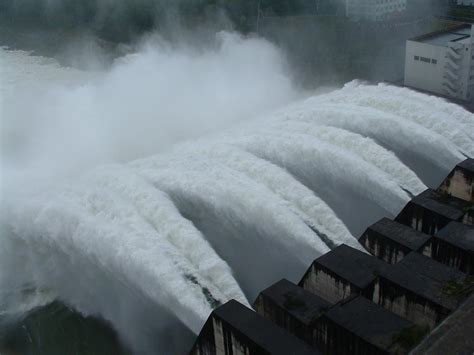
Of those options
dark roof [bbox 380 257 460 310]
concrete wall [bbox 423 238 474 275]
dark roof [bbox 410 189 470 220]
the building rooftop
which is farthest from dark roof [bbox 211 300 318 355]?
the building rooftop

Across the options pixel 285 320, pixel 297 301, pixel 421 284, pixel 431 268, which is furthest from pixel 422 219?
pixel 285 320

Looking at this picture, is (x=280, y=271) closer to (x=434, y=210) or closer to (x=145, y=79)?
(x=434, y=210)

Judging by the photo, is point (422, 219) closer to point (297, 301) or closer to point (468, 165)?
point (468, 165)

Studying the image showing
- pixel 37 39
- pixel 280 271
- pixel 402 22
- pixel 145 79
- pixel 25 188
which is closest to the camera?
pixel 280 271

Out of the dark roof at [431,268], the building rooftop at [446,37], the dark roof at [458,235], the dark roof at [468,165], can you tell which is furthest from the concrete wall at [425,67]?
the dark roof at [431,268]

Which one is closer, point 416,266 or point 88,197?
point 416,266

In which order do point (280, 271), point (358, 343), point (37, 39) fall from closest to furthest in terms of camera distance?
point (358, 343) < point (280, 271) < point (37, 39)

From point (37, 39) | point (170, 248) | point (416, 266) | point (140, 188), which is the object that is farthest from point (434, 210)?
point (37, 39)
